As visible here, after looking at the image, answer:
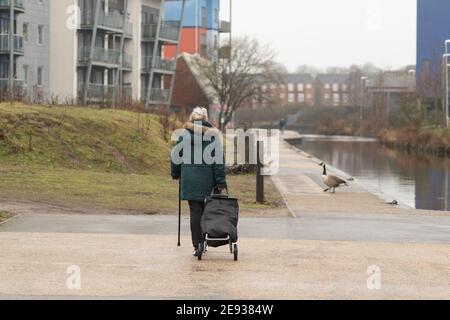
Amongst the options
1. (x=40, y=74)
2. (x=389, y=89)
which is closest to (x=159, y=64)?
(x=40, y=74)

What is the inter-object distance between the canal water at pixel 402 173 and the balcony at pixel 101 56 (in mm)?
16480

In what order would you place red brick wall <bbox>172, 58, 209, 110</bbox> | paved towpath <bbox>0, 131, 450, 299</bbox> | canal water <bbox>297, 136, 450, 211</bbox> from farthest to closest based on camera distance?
red brick wall <bbox>172, 58, 209, 110</bbox>
canal water <bbox>297, 136, 450, 211</bbox>
paved towpath <bbox>0, 131, 450, 299</bbox>

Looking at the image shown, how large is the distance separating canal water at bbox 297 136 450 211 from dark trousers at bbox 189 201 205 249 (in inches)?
599

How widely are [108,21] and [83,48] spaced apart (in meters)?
4.06

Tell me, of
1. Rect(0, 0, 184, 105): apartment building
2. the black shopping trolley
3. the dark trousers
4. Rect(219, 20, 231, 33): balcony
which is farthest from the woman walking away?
Rect(219, 20, 231, 33): balcony

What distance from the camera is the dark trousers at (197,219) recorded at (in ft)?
41.0

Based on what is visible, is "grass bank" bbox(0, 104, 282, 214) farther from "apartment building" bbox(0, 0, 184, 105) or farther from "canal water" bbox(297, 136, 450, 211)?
"apartment building" bbox(0, 0, 184, 105)

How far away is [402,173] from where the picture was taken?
4309cm

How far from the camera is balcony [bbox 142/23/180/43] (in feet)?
262

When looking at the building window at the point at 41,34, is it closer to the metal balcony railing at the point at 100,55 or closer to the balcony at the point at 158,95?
the metal balcony railing at the point at 100,55

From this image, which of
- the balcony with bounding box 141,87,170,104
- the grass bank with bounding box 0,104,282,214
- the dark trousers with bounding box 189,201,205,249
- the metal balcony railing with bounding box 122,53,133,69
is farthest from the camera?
the balcony with bounding box 141,87,170,104

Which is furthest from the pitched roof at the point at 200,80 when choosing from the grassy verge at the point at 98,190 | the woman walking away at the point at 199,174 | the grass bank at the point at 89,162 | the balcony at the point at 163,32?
the woman walking away at the point at 199,174

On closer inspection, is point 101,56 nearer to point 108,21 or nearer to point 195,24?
point 108,21

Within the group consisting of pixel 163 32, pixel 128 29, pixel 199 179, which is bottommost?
pixel 199 179
